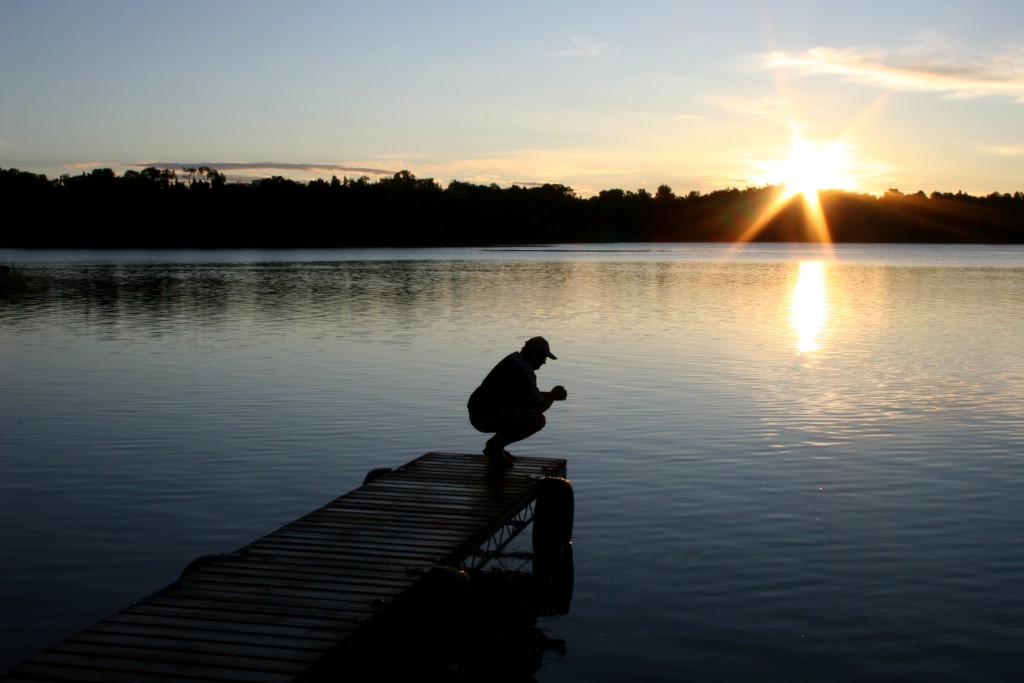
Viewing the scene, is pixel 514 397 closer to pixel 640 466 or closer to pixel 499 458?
pixel 499 458

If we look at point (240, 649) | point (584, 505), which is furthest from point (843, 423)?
point (240, 649)

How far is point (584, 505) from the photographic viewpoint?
44.7 ft

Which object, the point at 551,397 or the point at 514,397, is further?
the point at 551,397

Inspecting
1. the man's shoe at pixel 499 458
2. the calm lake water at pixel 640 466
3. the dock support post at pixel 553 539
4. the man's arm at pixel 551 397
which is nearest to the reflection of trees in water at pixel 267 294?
the calm lake water at pixel 640 466

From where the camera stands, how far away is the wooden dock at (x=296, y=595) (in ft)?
21.2

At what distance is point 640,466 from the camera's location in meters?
15.8

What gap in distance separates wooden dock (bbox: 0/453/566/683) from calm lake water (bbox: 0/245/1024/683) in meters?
1.48

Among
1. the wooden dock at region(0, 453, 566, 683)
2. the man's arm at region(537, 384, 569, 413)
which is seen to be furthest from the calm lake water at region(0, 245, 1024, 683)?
the man's arm at region(537, 384, 569, 413)

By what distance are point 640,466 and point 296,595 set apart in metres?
8.74

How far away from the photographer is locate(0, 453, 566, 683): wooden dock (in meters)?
6.46

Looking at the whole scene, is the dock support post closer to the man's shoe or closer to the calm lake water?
the calm lake water

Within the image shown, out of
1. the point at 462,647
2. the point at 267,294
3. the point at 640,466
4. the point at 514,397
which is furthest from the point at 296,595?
the point at 267,294

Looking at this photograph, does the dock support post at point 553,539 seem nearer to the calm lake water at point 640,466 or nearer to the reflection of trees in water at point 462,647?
the calm lake water at point 640,466

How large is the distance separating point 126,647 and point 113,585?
13.3 ft
